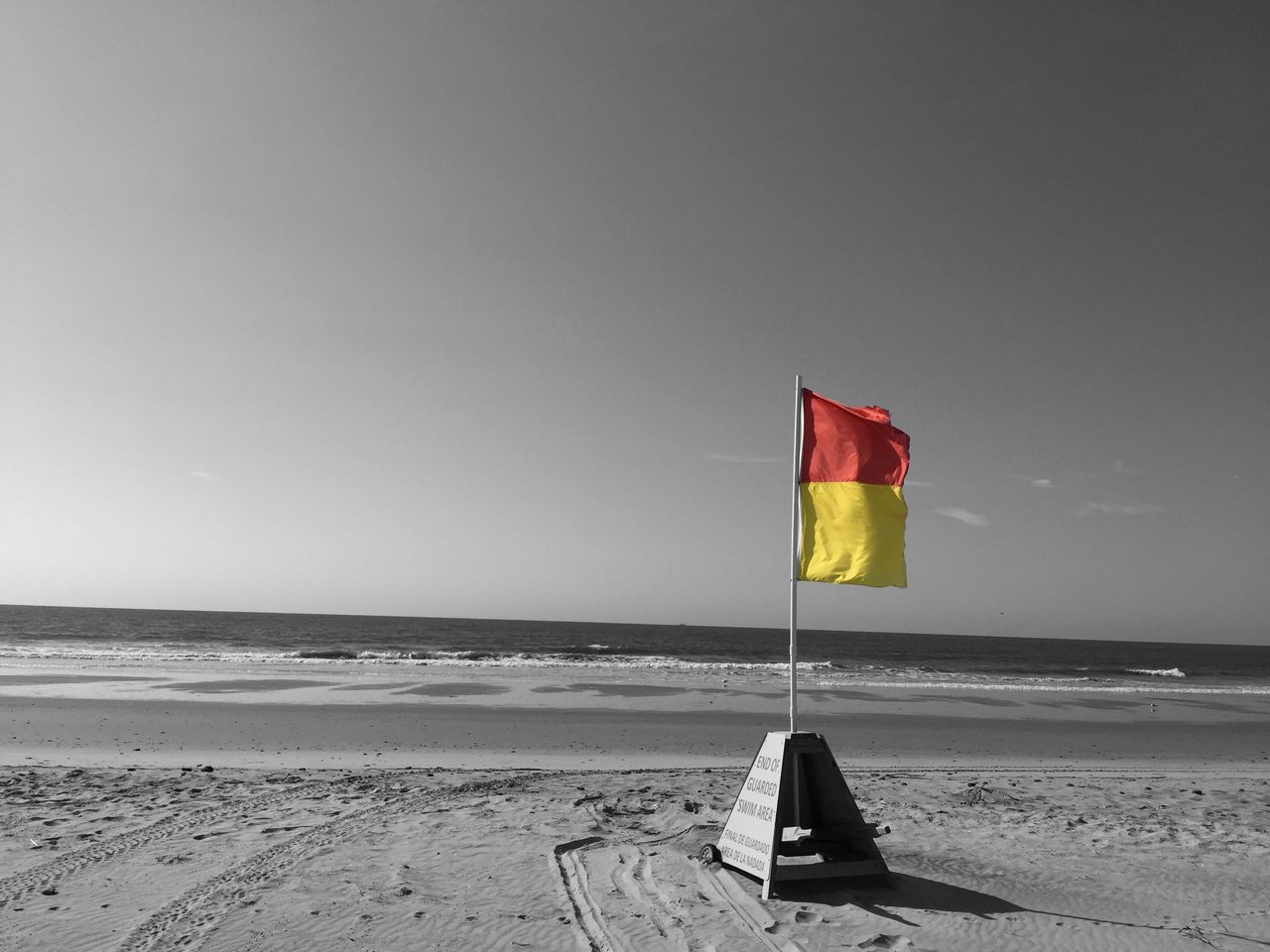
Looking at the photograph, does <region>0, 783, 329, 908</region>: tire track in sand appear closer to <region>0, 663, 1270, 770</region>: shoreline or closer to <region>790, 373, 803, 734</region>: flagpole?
<region>0, 663, 1270, 770</region>: shoreline

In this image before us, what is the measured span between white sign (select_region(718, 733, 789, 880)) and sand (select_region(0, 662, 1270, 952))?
0.18 metres

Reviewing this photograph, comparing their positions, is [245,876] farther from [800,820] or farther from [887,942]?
[887,942]

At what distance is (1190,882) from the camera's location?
246 inches

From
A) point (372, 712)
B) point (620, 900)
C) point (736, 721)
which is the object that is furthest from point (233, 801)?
point (736, 721)

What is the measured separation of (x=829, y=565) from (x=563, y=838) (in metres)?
3.54

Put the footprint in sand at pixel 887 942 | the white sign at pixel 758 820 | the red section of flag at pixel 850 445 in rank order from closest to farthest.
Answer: the footprint in sand at pixel 887 942 < the white sign at pixel 758 820 < the red section of flag at pixel 850 445

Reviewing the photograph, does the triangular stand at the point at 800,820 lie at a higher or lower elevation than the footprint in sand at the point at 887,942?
higher

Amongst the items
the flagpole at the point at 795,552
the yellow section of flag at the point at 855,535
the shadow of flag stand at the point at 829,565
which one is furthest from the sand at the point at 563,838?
the yellow section of flag at the point at 855,535

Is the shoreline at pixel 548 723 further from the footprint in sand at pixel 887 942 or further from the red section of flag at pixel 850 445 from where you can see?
the red section of flag at pixel 850 445

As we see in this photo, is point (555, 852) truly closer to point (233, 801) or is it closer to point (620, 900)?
point (620, 900)

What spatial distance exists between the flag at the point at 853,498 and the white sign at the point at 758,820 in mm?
1463

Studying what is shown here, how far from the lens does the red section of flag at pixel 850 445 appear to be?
621 centimetres

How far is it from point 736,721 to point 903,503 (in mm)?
11472

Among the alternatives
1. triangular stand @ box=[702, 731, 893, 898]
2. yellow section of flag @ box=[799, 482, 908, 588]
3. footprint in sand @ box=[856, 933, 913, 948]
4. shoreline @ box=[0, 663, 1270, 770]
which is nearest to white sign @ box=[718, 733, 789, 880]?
triangular stand @ box=[702, 731, 893, 898]
